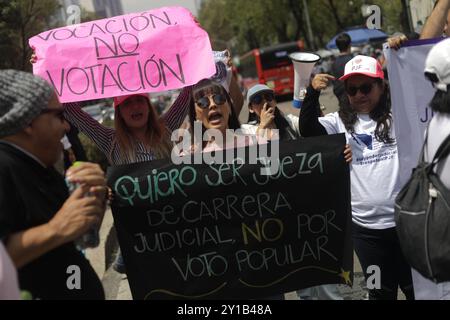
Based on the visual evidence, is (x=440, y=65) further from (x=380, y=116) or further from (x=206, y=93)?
(x=206, y=93)

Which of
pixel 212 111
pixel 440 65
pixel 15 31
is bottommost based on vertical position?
pixel 212 111

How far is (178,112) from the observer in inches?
164

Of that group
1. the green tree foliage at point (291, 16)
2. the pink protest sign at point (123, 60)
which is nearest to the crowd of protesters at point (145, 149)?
the pink protest sign at point (123, 60)

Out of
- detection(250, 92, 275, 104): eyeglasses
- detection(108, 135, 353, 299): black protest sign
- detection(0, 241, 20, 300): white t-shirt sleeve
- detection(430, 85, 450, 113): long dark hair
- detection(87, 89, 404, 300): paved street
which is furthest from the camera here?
detection(87, 89, 404, 300): paved street

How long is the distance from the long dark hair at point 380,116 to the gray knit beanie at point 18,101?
6.67 feet

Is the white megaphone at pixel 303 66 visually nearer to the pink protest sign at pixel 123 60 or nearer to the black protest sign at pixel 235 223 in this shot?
the pink protest sign at pixel 123 60

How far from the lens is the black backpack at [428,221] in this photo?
2.45 m

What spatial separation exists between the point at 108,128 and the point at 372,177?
1.74 meters

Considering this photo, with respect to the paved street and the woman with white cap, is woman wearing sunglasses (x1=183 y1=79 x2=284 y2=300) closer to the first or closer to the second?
the woman with white cap

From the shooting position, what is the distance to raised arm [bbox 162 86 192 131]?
4.12m

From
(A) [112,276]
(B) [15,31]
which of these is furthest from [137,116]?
(B) [15,31]

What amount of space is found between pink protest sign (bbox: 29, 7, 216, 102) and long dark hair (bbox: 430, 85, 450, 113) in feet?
5.12

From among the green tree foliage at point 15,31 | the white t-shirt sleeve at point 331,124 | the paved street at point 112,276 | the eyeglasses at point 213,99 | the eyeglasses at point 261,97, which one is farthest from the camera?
the green tree foliage at point 15,31

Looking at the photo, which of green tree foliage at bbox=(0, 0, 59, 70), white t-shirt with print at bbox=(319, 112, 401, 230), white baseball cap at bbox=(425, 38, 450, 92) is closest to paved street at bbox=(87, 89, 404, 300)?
white t-shirt with print at bbox=(319, 112, 401, 230)
